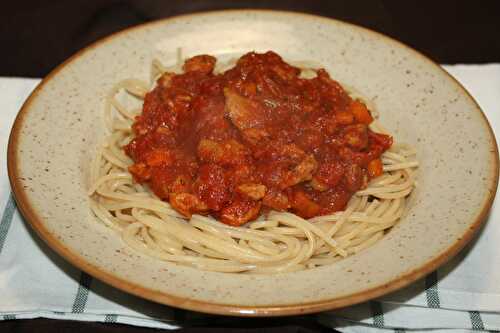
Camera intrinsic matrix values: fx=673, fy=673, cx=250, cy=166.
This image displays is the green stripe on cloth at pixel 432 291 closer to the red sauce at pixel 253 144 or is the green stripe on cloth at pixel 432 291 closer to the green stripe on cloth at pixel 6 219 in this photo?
the red sauce at pixel 253 144

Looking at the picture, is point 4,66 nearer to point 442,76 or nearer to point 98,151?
point 98,151

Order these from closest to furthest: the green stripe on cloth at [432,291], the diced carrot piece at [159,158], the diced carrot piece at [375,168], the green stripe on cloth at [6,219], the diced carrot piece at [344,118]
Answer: the green stripe on cloth at [432,291] < the green stripe on cloth at [6,219] < the diced carrot piece at [159,158] < the diced carrot piece at [344,118] < the diced carrot piece at [375,168]

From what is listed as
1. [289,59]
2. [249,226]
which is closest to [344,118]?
[249,226]

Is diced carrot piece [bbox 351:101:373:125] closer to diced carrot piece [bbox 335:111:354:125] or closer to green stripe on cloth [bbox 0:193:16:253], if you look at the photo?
diced carrot piece [bbox 335:111:354:125]

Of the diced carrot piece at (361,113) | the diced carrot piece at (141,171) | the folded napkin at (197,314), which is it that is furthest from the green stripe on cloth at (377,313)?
the diced carrot piece at (141,171)

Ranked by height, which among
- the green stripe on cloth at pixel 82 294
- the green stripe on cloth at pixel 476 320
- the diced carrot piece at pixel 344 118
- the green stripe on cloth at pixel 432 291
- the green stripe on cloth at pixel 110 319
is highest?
the diced carrot piece at pixel 344 118

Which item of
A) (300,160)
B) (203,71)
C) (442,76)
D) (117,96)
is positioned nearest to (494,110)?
(442,76)
